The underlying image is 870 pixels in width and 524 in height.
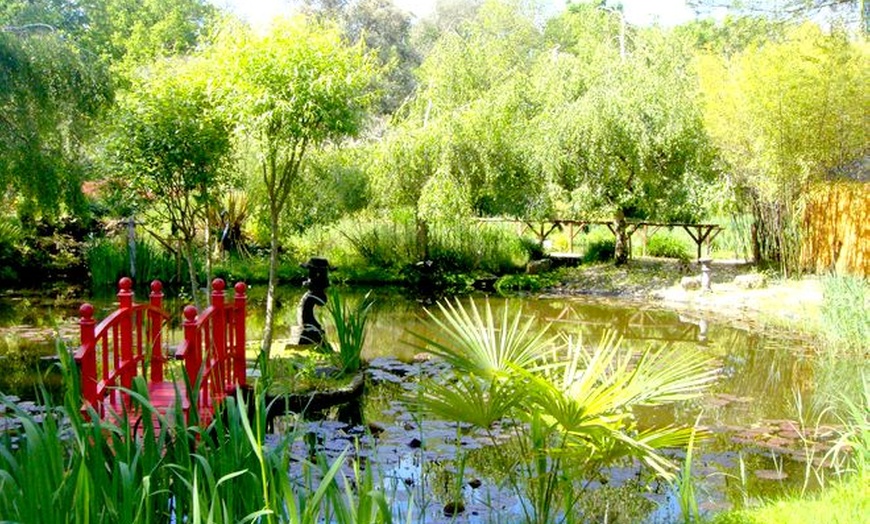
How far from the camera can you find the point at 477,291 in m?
16.4

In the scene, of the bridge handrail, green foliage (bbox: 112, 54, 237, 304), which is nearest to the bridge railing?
the bridge handrail

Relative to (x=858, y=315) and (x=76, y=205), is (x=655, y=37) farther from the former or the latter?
(x=76, y=205)

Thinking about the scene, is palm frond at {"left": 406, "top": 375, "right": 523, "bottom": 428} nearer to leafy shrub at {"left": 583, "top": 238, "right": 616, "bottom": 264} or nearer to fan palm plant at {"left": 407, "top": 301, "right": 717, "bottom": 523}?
fan palm plant at {"left": 407, "top": 301, "right": 717, "bottom": 523}

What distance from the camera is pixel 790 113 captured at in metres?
13.4

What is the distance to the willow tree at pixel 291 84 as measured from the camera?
748 centimetres

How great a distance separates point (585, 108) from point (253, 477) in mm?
14268

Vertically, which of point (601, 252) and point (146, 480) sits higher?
point (601, 252)

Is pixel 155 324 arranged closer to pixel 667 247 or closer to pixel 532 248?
pixel 532 248

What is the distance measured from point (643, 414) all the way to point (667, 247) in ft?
41.5

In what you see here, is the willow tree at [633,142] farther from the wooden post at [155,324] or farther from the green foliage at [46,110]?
the wooden post at [155,324]

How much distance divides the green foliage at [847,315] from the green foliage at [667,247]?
9.34m

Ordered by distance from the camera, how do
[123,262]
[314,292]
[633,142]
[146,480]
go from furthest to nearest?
1. [633,142]
2. [123,262]
3. [314,292]
4. [146,480]

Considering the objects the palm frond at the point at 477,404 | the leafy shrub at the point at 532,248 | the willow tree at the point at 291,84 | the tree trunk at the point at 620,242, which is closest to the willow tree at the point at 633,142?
the tree trunk at the point at 620,242

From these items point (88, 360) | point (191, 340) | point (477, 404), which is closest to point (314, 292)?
point (191, 340)
